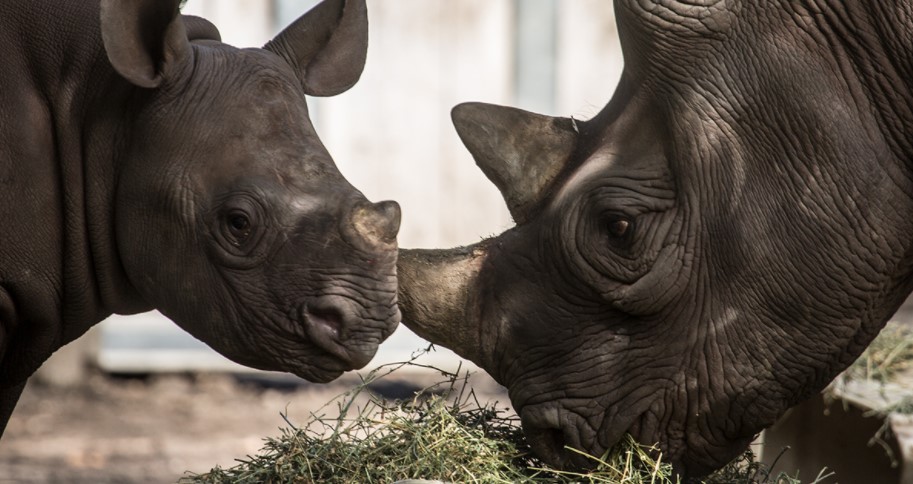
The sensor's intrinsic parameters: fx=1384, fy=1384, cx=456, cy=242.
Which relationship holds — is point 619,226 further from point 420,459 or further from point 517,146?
point 420,459

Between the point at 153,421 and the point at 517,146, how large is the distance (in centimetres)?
536

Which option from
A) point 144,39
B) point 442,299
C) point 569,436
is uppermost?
point 144,39

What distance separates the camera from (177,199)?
3791 mm

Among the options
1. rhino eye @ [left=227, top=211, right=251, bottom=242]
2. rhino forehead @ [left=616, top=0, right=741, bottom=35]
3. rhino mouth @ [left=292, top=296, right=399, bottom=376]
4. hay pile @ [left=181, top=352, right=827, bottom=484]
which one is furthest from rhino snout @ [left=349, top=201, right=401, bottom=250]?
rhino forehead @ [left=616, top=0, right=741, bottom=35]

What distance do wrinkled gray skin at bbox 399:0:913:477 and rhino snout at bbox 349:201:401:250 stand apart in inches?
21.4

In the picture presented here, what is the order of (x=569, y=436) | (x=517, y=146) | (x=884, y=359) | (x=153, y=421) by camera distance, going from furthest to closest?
(x=153, y=421)
(x=884, y=359)
(x=517, y=146)
(x=569, y=436)

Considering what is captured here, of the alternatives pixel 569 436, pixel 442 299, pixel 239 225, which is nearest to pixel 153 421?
pixel 442 299

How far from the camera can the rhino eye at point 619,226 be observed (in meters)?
4.03

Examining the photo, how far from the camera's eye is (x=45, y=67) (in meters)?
3.90

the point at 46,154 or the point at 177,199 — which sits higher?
the point at 46,154

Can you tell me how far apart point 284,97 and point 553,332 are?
3.46 ft

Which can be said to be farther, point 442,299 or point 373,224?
point 442,299

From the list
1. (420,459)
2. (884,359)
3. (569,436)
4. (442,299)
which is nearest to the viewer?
(420,459)

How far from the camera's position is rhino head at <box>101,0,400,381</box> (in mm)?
3725
